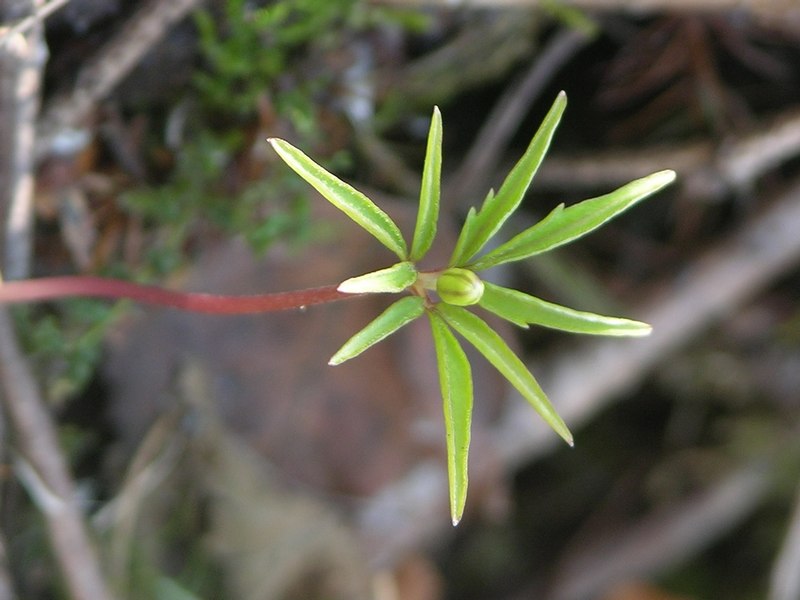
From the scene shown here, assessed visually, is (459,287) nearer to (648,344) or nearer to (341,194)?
(341,194)

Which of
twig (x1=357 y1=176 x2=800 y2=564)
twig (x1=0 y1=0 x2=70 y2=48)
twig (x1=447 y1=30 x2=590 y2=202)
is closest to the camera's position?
twig (x1=0 y1=0 x2=70 y2=48)

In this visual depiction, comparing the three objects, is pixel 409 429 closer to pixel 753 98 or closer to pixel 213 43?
pixel 213 43

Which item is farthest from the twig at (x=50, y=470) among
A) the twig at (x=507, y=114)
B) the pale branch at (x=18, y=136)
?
the twig at (x=507, y=114)

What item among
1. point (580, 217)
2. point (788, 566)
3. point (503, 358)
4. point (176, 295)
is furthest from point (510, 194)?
point (788, 566)

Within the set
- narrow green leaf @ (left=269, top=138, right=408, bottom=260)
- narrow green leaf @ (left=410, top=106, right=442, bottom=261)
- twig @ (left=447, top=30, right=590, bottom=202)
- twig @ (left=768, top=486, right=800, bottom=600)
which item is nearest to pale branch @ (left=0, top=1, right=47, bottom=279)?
narrow green leaf @ (left=269, top=138, right=408, bottom=260)

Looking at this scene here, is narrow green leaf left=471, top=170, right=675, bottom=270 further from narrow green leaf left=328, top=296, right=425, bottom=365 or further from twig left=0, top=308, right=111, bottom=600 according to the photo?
twig left=0, top=308, right=111, bottom=600

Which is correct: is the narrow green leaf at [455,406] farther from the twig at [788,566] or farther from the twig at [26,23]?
the twig at [788,566]

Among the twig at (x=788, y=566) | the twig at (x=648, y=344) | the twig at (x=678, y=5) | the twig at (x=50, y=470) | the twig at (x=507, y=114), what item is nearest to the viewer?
the twig at (x=50, y=470)
